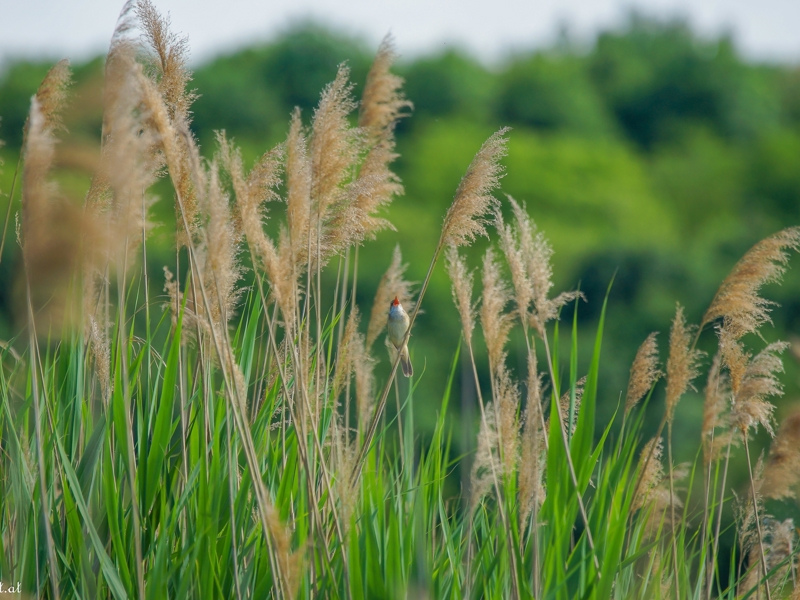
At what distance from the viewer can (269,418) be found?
87.5 inches

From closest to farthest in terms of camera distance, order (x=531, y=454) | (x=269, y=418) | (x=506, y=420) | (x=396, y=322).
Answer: (x=531, y=454) → (x=506, y=420) → (x=269, y=418) → (x=396, y=322)

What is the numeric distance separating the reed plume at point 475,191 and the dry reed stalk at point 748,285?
0.80 metres

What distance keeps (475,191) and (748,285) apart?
939 mm

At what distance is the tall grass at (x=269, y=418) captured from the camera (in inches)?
67.5

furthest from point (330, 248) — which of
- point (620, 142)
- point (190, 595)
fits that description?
point (620, 142)

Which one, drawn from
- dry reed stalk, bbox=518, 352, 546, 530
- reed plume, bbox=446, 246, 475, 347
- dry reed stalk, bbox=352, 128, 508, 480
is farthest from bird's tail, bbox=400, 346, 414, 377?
dry reed stalk, bbox=518, 352, 546, 530

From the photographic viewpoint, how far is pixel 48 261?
5.52 feet

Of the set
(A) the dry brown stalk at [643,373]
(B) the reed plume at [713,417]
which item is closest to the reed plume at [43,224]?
Answer: (A) the dry brown stalk at [643,373]

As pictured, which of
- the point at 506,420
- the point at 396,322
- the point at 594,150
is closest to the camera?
the point at 506,420

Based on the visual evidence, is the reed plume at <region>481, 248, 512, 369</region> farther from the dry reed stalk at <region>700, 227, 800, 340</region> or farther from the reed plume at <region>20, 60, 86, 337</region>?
the reed plume at <region>20, 60, 86, 337</region>

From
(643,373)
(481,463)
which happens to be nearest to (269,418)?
(481,463)

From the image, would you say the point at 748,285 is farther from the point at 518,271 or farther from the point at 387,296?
the point at 387,296

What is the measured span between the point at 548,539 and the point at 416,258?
1997 centimetres

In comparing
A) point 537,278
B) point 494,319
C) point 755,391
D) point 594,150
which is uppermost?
point 594,150
